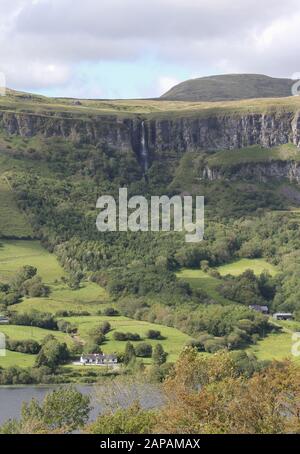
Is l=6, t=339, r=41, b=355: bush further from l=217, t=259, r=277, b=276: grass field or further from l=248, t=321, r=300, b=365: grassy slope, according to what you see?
l=217, t=259, r=277, b=276: grass field

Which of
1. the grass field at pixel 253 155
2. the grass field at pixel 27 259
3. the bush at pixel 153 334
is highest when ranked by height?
the grass field at pixel 253 155

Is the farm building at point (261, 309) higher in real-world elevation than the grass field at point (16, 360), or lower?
lower

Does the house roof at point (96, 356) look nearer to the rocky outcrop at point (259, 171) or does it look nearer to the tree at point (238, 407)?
the tree at point (238, 407)

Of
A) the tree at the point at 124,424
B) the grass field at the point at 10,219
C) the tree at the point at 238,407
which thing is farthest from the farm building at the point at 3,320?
the tree at the point at 238,407

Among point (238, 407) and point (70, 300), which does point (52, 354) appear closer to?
point (70, 300)

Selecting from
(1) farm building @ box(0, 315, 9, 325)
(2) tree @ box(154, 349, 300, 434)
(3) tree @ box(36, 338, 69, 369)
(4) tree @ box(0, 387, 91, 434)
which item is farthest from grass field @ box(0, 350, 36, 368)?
(2) tree @ box(154, 349, 300, 434)

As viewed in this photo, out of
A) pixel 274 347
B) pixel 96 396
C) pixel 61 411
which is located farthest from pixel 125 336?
pixel 61 411
